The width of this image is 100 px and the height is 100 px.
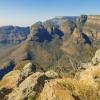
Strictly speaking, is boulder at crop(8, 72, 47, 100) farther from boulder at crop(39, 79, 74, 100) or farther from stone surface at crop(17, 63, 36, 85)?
stone surface at crop(17, 63, 36, 85)

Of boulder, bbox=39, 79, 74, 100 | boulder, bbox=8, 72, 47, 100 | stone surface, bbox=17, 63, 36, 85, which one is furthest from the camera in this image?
stone surface, bbox=17, 63, 36, 85

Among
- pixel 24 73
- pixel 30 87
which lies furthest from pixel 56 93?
pixel 24 73

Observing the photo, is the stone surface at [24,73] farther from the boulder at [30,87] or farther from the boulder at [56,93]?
the boulder at [56,93]

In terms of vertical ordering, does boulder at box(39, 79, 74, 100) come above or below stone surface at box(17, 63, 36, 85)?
above

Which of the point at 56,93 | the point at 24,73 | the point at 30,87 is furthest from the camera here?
the point at 24,73

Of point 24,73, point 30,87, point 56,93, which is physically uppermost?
point 56,93

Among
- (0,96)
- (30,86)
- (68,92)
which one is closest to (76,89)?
(68,92)

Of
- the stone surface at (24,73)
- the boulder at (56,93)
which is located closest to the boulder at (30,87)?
the boulder at (56,93)

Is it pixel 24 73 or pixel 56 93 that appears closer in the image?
pixel 56 93

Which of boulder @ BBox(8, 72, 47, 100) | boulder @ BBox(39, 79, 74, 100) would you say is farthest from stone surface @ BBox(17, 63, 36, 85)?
boulder @ BBox(39, 79, 74, 100)

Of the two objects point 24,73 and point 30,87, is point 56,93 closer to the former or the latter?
point 30,87

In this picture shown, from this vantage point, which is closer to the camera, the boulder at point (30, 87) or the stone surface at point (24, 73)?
the boulder at point (30, 87)

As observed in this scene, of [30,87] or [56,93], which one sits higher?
[56,93]

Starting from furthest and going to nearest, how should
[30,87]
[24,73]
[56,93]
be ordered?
[24,73] → [30,87] → [56,93]
